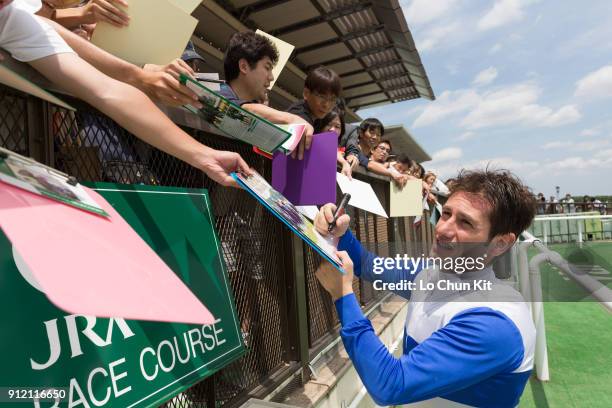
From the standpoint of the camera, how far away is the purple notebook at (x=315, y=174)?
5.49 ft

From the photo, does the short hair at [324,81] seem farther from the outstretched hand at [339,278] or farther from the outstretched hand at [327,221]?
the outstretched hand at [339,278]

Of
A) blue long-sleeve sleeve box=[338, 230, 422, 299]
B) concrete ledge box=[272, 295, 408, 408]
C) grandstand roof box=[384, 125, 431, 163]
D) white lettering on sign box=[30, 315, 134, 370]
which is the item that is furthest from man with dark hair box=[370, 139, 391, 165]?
grandstand roof box=[384, 125, 431, 163]

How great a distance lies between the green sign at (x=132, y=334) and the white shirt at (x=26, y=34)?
0.36 metres

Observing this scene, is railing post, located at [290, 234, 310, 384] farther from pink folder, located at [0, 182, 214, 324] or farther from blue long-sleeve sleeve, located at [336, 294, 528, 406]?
pink folder, located at [0, 182, 214, 324]

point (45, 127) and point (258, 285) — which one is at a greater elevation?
point (45, 127)

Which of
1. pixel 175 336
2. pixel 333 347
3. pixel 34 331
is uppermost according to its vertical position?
pixel 34 331

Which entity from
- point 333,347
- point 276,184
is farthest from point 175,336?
point 333,347

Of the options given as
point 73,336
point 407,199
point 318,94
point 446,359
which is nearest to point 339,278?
point 446,359

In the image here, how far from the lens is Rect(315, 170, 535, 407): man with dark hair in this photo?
134 cm

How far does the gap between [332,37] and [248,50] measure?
6.75 meters

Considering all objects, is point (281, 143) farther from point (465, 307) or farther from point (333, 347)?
point (333, 347)

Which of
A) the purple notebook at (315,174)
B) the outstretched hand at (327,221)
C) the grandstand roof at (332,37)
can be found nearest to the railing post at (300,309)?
the purple notebook at (315,174)

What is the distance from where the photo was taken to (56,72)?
0.96m

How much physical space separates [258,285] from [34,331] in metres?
1.23
